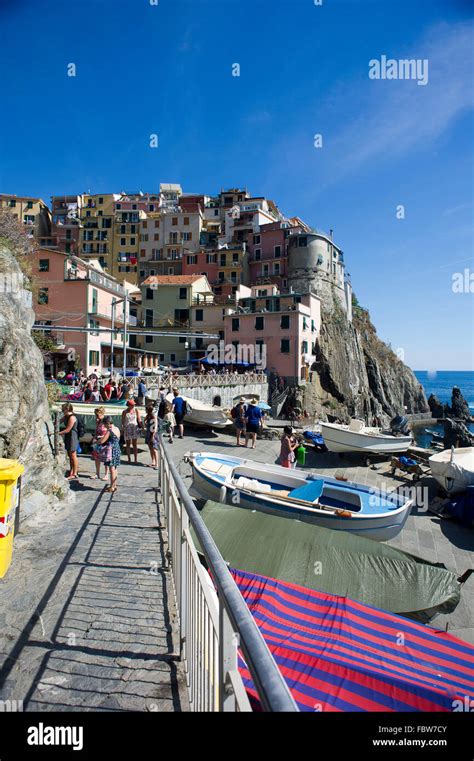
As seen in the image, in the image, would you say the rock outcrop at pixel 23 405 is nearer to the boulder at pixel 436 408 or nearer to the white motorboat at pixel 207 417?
the white motorboat at pixel 207 417

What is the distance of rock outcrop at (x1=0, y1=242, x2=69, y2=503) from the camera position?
591cm

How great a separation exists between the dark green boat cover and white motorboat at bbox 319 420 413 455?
394 inches

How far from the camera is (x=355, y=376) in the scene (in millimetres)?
54281

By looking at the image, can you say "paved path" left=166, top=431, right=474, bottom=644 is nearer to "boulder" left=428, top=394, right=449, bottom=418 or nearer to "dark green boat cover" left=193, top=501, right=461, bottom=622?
"dark green boat cover" left=193, top=501, right=461, bottom=622

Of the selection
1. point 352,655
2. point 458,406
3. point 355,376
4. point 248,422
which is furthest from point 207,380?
point 458,406

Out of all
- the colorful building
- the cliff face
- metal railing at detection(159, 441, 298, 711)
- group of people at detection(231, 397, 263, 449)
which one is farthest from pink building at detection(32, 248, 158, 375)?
metal railing at detection(159, 441, 298, 711)

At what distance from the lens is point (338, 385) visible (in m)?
49.5

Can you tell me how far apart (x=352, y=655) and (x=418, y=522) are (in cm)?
765

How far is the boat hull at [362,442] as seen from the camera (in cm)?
1576

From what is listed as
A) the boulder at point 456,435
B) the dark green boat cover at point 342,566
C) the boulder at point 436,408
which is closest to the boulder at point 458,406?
the boulder at point 436,408
